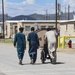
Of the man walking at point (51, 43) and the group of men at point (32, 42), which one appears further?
the man walking at point (51, 43)

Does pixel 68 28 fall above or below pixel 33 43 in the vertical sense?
above

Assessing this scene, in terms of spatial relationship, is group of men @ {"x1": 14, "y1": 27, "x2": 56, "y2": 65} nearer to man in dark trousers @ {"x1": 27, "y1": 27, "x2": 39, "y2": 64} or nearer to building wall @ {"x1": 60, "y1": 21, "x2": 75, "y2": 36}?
man in dark trousers @ {"x1": 27, "y1": 27, "x2": 39, "y2": 64}

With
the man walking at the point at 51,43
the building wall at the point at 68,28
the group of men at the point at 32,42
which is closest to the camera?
the group of men at the point at 32,42

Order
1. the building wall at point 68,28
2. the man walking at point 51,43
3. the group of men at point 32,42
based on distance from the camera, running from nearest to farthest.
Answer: the group of men at point 32,42, the man walking at point 51,43, the building wall at point 68,28

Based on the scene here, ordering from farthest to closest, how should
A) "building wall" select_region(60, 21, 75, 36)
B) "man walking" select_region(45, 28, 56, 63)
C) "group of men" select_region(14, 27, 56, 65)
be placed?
"building wall" select_region(60, 21, 75, 36)
"man walking" select_region(45, 28, 56, 63)
"group of men" select_region(14, 27, 56, 65)

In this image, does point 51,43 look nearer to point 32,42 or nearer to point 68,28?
point 32,42

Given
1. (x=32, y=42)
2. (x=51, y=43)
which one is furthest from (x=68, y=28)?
(x=32, y=42)

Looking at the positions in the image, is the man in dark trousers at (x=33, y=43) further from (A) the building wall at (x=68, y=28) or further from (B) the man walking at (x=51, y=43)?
(A) the building wall at (x=68, y=28)

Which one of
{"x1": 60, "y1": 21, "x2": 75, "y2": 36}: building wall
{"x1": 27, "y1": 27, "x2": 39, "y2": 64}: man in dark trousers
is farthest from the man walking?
{"x1": 60, "y1": 21, "x2": 75, "y2": 36}: building wall

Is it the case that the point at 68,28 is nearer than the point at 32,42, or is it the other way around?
the point at 32,42

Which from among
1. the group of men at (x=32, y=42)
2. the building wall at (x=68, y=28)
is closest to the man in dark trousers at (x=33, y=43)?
the group of men at (x=32, y=42)

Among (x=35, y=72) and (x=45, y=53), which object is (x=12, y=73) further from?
(x=45, y=53)

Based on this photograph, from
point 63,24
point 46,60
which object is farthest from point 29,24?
point 46,60

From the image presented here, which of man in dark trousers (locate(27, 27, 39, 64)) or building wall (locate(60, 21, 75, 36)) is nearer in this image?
man in dark trousers (locate(27, 27, 39, 64))
